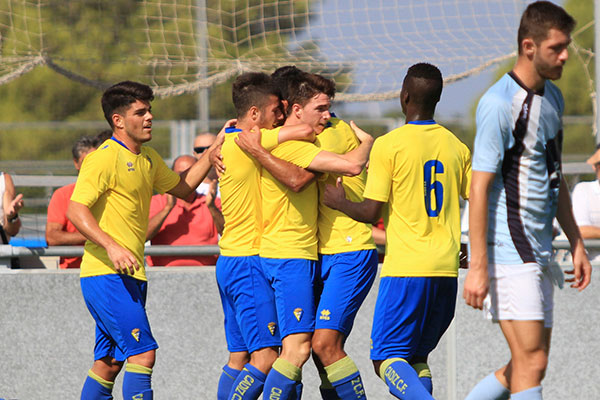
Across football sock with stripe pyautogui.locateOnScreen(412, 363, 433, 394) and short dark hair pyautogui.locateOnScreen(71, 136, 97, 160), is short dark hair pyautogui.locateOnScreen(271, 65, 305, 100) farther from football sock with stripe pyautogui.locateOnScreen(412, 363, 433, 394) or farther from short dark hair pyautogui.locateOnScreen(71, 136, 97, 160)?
short dark hair pyautogui.locateOnScreen(71, 136, 97, 160)

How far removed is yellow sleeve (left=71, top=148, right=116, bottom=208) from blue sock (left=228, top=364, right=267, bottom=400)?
136 cm

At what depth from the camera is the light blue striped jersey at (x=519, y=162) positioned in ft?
14.0

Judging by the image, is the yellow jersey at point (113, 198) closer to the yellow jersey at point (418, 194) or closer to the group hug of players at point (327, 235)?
the group hug of players at point (327, 235)

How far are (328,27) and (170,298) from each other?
14.0 ft

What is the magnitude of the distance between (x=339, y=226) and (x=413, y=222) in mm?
732

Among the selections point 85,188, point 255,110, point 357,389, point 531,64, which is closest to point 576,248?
point 531,64

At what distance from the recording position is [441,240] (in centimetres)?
514

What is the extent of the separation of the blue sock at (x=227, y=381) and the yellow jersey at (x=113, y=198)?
0.87 m

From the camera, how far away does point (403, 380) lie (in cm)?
507

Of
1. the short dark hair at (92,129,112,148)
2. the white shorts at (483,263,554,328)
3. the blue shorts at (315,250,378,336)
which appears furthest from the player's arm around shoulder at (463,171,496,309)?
the short dark hair at (92,129,112,148)

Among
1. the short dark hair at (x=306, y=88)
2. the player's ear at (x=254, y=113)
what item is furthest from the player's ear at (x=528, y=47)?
the player's ear at (x=254, y=113)

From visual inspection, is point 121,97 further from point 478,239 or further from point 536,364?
point 536,364

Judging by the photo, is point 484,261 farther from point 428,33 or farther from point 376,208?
point 428,33

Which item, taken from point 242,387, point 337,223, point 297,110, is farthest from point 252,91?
point 242,387
